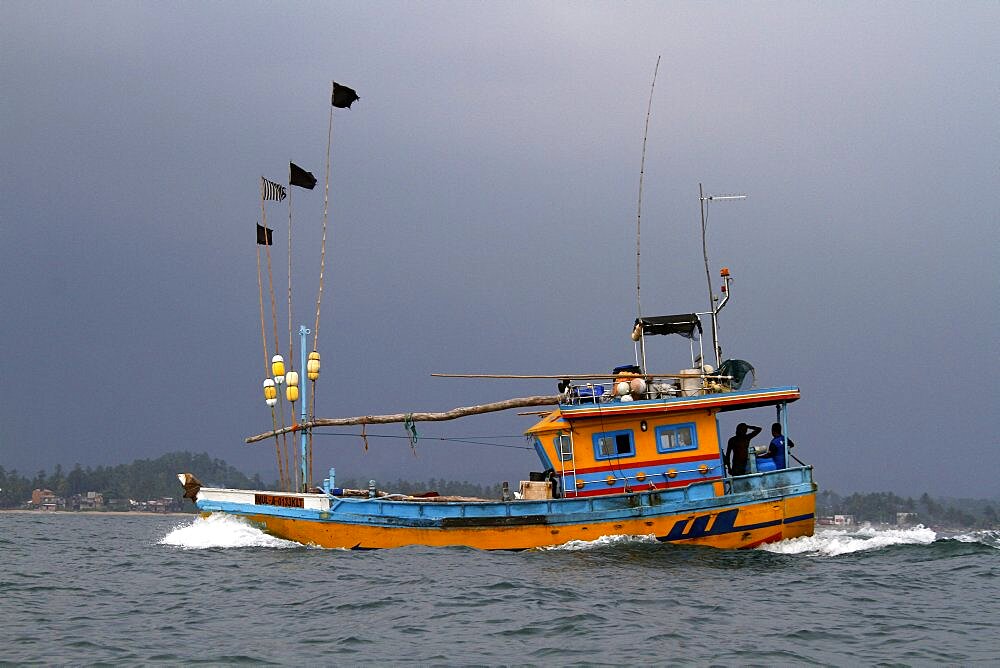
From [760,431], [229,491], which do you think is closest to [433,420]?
[229,491]

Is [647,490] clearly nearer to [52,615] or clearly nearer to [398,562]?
[398,562]

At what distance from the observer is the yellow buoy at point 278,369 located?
2377cm

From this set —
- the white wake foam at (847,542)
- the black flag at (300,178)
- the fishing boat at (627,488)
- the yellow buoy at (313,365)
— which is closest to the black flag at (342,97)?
the black flag at (300,178)

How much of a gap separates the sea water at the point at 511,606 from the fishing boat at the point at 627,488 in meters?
0.64

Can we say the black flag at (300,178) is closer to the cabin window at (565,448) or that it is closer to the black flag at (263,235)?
the black flag at (263,235)

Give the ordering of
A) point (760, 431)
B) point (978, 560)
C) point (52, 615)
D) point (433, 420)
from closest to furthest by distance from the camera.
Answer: point (52, 615) → point (978, 560) → point (760, 431) → point (433, 420)

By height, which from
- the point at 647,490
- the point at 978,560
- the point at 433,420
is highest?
the point at 433,420

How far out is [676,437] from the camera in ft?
71.7

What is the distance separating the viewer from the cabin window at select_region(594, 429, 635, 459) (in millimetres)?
21828

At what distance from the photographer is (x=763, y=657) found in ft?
37.7

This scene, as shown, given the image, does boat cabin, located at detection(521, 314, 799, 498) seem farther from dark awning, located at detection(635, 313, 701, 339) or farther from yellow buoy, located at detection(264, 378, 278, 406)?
yellow buoy, located at detection(264, 378, 278, 406)

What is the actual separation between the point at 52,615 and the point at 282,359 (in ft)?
34.5

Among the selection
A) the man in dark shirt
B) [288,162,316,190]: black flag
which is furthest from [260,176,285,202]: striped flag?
the man in dark shirt

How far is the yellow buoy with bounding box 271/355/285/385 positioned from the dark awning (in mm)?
9938
